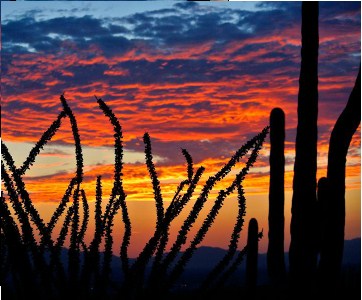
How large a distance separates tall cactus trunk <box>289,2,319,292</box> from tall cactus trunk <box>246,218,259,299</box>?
0.20 m

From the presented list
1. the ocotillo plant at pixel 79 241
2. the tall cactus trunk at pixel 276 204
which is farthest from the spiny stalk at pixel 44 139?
the tall cactus trunk at pixel 276 204

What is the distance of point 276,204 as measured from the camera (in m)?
3.00

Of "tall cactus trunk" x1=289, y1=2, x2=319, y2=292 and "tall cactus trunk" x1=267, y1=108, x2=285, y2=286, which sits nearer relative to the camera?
"tall cactus trunk" x1=289, y1=2, x2=319, y2=292

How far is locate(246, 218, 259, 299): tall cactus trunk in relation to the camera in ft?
9.66

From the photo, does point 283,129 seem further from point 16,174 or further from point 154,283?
point 16,174

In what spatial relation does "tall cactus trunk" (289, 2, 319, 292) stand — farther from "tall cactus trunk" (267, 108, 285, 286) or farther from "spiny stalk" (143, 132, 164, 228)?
"spiny stalk" (143, 132, 164, 228)

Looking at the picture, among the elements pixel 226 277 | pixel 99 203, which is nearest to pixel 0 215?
pixel 99 203

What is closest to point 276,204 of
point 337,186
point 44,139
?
point 337,186

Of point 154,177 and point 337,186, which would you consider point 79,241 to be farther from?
point 337,186

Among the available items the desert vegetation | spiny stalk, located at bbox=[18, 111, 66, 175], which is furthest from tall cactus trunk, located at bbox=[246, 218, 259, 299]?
spiny stalk, located at bbox=[18, 111, 66, 175]

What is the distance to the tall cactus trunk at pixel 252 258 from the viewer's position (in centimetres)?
294

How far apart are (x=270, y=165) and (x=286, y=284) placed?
23.4 inches

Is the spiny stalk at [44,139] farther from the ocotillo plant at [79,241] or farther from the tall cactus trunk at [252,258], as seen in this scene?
the tall cactus trunk at [252,258]

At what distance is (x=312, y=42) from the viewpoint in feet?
10.1
